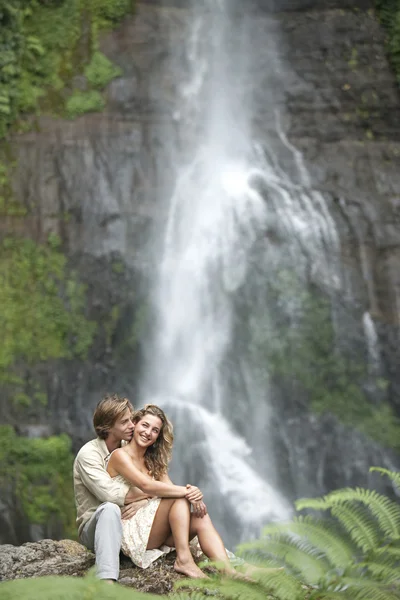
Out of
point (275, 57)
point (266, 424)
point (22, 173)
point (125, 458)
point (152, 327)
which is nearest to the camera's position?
point (125, 458)

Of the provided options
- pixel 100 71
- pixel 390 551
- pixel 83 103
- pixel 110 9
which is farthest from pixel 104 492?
pixel 110 9

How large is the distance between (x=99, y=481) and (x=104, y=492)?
0.22 ft

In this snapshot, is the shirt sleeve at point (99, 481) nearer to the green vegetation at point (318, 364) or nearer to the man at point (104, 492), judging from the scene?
the man at point (104, 492)

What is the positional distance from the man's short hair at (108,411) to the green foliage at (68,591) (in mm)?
1958

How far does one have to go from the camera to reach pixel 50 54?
1410 centimetres

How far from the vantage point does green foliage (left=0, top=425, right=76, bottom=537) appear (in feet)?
32.9

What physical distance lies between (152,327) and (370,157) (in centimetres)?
567

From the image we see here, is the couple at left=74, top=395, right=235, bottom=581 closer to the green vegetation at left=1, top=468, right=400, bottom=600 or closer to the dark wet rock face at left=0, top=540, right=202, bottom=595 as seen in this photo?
the dark wet rock face at left=0, top=540, right=202, bottom=595

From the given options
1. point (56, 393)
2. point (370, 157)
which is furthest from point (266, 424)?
point (370, 157)

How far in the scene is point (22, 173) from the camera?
12625mm

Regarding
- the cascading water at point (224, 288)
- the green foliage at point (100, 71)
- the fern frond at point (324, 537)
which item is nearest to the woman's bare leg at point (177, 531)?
the fern frond at point (324, 537)

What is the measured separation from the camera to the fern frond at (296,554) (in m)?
1.98

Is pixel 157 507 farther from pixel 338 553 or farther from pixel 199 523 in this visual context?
pixel 338 553

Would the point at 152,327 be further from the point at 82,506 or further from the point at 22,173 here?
the point at 82,506
